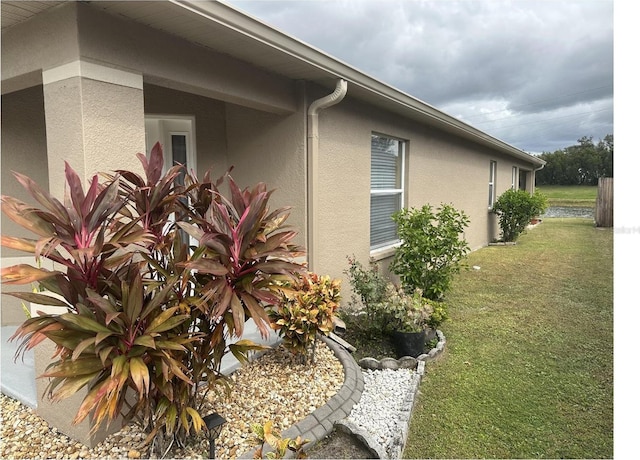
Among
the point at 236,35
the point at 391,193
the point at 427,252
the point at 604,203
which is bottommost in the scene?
the point at 427,252

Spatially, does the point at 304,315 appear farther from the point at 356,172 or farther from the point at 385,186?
the point at 385,186

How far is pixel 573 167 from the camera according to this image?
24312 mm

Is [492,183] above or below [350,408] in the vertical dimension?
above

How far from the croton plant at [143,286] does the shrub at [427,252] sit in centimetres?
398

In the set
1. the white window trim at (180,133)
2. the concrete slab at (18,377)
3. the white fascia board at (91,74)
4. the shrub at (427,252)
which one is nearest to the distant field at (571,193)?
the shrub at (427,252)

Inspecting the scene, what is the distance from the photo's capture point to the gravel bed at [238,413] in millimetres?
2787

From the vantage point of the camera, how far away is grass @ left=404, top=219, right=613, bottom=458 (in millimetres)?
Result: 3266

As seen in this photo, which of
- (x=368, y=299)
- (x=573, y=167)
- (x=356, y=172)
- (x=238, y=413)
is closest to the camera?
(x=238, y=413)

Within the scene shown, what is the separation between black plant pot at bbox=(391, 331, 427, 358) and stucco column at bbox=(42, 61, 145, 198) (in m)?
3.46

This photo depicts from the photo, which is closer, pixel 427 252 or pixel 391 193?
pixel 427 252

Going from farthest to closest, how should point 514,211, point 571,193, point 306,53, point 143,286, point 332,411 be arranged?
1. point 571,193
2. point 514,211
3. point 306,53
4. point 332,411
5. point 143,286

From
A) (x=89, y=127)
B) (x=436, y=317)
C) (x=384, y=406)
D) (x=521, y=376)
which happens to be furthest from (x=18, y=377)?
(x=521, y=376)

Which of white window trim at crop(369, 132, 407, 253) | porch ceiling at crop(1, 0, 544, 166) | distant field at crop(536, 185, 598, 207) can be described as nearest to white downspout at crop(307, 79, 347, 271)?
porch ceiling at crop(1, 0, 544, 166)

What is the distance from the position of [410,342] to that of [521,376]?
4.03 ft
